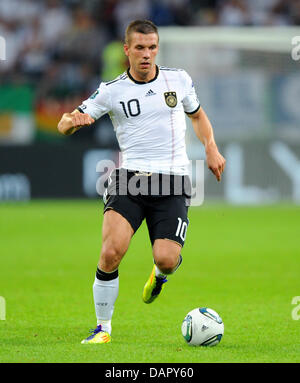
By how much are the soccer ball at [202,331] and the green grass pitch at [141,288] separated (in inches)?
3.3

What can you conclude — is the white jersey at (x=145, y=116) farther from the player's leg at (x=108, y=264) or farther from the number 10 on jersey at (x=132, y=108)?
the player's leg at (x=108, y=264)

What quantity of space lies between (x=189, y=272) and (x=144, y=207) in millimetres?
4011

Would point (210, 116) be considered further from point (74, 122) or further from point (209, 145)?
point (74, 122)

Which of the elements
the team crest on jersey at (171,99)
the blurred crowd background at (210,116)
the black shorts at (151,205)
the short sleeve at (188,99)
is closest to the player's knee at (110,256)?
the black shorts at (151,205)

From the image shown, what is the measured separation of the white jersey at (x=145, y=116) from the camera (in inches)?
268

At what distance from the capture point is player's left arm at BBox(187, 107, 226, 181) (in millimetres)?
6816

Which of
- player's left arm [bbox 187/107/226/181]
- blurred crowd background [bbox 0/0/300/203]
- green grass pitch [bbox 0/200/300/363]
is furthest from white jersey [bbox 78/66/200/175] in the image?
blurred crowd background [bbox 0/0/300/203]

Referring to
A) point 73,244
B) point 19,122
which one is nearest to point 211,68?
point 19,122

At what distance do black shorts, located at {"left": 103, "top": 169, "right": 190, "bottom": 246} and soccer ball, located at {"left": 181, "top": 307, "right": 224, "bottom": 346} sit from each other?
2.26ft

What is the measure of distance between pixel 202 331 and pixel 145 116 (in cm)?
169

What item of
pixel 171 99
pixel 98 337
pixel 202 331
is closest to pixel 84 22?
pixel 171 99

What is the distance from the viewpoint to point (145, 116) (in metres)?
6.84

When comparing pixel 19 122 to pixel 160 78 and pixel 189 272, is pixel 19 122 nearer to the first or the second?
pixel 189 272

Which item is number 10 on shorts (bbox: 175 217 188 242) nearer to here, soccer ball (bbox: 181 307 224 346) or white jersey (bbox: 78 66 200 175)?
white jersey (bbox: 78 66 200 175)
